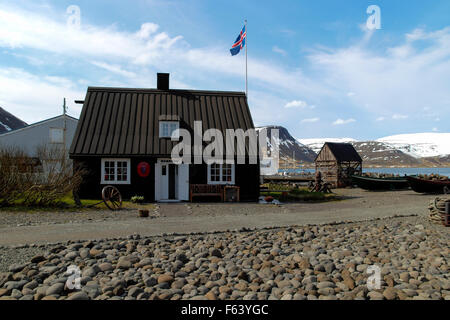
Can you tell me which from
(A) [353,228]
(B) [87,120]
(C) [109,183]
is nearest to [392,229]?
(A) [353,228]

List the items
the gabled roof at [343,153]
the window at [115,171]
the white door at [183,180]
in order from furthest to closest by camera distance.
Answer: the gabled roof at [343,153]
the white door at [183,180]
the window at [115,171]

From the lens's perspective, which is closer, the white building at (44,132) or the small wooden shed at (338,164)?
the white building at (44,132)

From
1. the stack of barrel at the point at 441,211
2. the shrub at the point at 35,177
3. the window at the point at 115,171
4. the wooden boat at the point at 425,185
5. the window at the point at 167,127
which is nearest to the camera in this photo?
the stack of barrel at the point at 441,211

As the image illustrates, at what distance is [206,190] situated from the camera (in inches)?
750

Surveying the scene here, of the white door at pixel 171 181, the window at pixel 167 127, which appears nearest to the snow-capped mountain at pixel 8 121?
the window at pixel 167 127

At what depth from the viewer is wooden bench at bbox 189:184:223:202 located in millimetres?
18938

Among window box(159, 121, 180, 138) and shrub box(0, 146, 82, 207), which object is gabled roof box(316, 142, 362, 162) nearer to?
window box(159, 121, 180, 138)

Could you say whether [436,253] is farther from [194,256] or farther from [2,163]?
[2,163]

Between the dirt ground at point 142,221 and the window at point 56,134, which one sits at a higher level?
the window at point 56,134

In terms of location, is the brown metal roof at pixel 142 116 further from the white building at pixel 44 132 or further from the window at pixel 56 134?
the window at pixel 56 134

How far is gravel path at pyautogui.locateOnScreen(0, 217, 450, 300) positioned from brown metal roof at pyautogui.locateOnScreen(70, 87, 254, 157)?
1070 centimetres

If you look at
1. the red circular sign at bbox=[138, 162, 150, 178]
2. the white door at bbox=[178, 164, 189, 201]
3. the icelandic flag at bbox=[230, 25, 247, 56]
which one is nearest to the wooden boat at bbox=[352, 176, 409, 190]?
the icelandic flag at bbox=[230, 25, 247, 56]

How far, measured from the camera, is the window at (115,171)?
18.9 meters

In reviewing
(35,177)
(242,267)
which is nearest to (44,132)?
(35,177)
